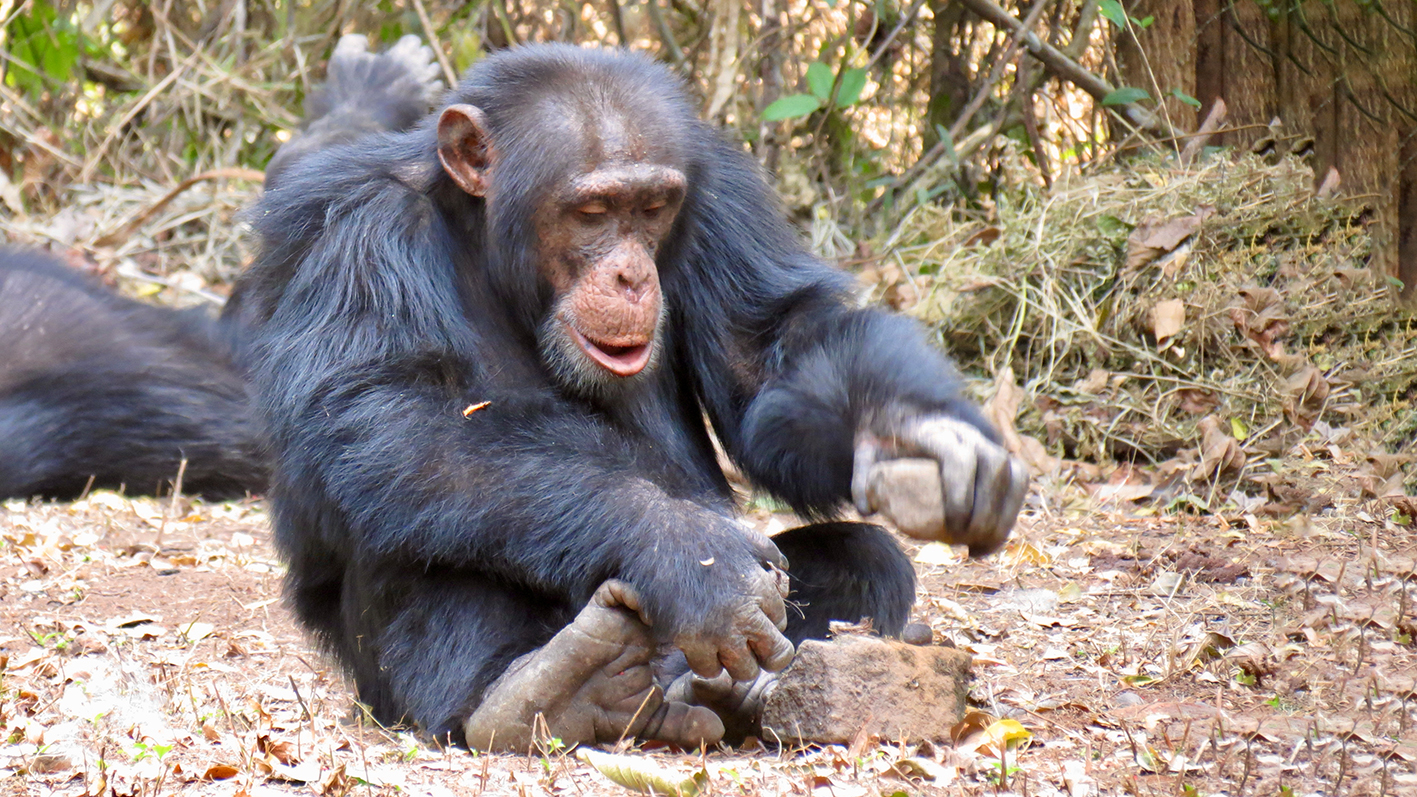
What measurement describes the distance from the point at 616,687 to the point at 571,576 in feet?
0.88

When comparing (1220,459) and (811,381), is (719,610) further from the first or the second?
(1220,459)

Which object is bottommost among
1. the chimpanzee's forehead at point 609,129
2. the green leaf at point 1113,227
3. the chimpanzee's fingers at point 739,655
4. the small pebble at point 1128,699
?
the small pebble at point 1128,699

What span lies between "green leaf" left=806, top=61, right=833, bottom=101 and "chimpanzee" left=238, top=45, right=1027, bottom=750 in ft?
10.7

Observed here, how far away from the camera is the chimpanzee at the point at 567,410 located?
312cm

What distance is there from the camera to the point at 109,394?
640 cm

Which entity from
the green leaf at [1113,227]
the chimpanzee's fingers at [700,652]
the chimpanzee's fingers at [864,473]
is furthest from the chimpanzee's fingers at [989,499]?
the green leaf at [1113,227]

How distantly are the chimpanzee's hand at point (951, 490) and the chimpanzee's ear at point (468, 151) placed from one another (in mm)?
1299

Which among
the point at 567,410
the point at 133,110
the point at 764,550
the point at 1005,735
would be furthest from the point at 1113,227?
the point at 133,110

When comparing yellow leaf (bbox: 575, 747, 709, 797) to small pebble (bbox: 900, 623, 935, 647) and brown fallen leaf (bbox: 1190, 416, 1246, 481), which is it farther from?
brown fallen leaf (bbox: 1190, 416, 1246, 481)

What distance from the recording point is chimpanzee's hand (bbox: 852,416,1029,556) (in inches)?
117

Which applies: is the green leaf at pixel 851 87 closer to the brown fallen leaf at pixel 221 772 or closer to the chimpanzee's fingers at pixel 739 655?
the chimpanzee's fingers at pixel 739 655

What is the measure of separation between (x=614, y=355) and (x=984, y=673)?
1296 mm

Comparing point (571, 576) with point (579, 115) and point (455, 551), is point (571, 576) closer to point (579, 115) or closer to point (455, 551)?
point (455, 551)

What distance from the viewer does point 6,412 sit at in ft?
20.3
